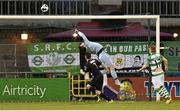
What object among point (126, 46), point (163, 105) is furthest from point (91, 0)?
point (163, 105)

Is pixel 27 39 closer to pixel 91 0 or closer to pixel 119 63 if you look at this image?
pixel 119 63

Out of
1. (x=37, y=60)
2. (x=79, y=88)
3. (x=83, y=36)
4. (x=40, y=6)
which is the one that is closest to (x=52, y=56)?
(x=37, y=60)

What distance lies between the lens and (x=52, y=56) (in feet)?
76.0

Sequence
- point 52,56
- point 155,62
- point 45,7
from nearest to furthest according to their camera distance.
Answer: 1. point 155,62
2. point 52,56
3. point 45,7

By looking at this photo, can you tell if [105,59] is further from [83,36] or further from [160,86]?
[160,86]

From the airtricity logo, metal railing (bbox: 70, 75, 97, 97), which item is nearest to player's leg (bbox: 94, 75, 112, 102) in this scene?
metal railing (bbox: 70, 75, 97, 97)

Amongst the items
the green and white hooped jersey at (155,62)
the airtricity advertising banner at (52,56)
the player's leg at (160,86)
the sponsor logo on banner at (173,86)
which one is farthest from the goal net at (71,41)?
the player's leg at (160,86)

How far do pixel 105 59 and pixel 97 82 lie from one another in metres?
0.87

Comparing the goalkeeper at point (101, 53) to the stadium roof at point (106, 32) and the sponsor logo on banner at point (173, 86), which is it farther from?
the sponsor logo on banner at point (173, 86)

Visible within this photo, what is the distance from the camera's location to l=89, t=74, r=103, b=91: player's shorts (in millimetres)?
22609

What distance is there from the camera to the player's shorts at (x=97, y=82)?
74.2 feet

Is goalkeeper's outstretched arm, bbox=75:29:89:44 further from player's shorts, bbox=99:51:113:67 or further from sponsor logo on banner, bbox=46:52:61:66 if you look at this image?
sponsor logo on banner, bbox=46:52:61:66

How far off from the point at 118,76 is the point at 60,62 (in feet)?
6.62

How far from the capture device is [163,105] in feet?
66.5
